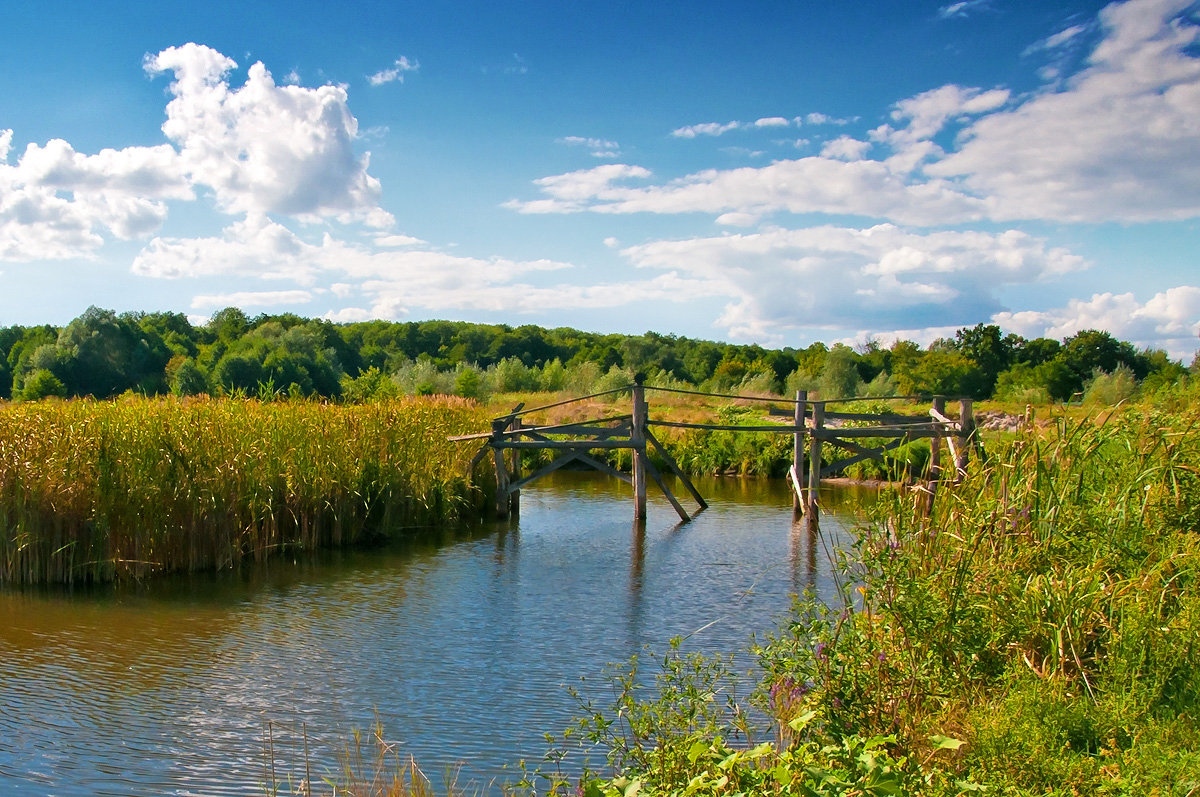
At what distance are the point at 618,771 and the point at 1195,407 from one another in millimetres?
5728

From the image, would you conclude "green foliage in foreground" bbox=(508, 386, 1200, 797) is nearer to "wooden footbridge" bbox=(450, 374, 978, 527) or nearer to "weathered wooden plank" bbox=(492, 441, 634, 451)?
"wooden footbridge" bbox=(450, 374, 978, 527)

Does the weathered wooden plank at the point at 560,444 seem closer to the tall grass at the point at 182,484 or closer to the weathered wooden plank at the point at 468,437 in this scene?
the weathered wooden plank at the point at 468,437

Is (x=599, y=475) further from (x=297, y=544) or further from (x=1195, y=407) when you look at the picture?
(x=1195, y=407)

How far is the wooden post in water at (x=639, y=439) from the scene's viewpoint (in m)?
15.1

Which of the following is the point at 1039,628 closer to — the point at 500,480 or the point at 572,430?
the point at 500,480

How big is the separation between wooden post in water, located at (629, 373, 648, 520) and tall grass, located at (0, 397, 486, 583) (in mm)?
3657

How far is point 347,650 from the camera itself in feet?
26.6

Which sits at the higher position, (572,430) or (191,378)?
(191,378)

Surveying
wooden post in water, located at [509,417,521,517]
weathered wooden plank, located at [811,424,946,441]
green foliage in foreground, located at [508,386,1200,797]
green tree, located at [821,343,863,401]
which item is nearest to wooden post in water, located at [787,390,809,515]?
weathered wooden plank, located at [811,424,946,441]

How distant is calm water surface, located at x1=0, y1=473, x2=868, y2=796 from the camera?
5.94m

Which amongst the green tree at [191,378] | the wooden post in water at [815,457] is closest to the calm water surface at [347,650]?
the wooden post in water at [815,457]

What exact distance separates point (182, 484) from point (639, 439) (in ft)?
22.9

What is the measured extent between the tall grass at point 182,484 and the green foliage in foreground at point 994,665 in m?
6.23

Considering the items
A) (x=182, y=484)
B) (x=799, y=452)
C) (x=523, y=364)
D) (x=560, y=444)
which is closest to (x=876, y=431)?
(x=799, y=452)
